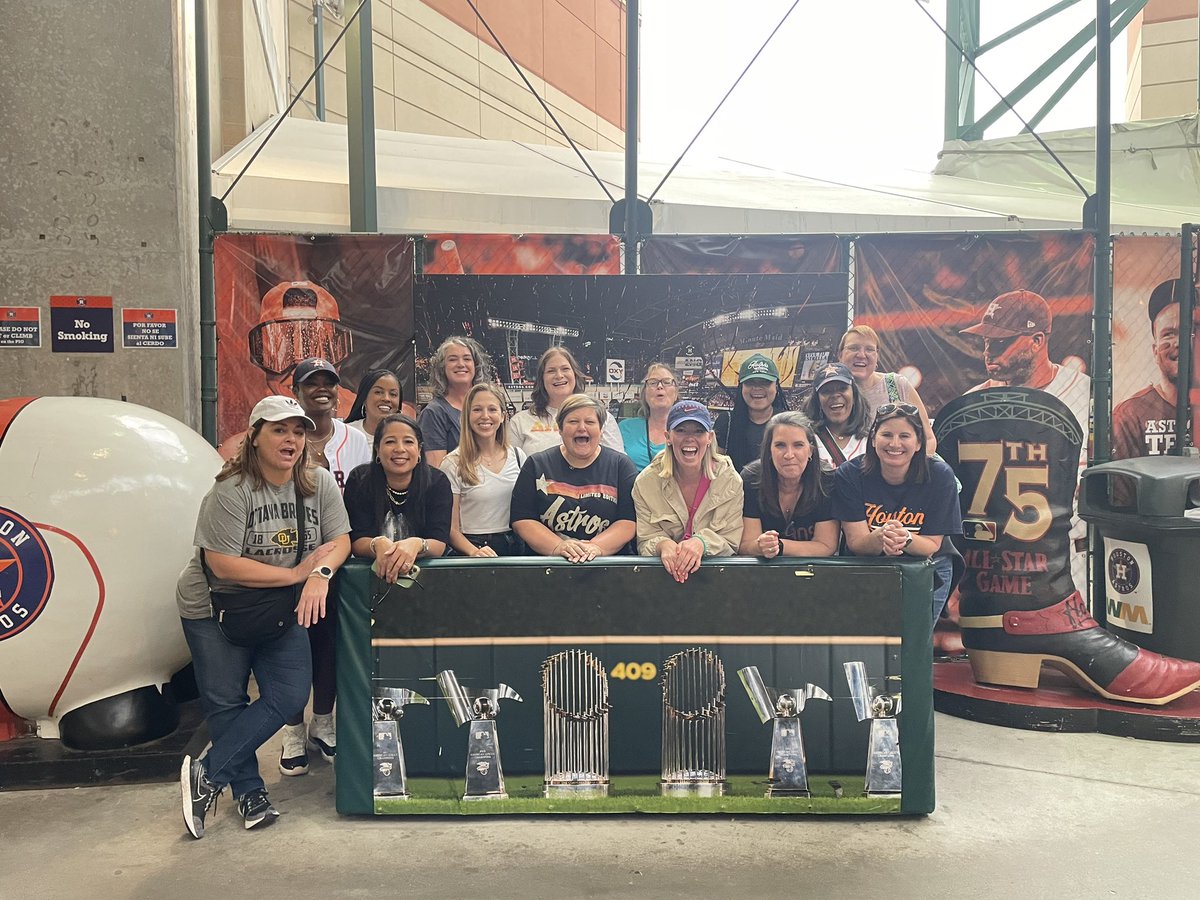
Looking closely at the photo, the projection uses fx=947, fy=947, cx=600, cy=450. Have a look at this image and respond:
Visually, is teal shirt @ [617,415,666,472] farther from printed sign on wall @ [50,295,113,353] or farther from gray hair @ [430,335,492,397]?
printed sign on wall @ [50,295,113,353]

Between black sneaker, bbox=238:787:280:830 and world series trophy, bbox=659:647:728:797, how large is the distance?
72.1 inches

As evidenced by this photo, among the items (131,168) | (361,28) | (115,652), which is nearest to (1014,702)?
(115,652)

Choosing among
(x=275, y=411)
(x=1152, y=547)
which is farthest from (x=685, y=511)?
(x=1152, y=547)

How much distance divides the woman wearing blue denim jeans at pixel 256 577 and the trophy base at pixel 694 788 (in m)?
1.78

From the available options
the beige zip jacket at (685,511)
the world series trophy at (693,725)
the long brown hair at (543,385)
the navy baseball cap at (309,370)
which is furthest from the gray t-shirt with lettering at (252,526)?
the long brown hair at (543,385)

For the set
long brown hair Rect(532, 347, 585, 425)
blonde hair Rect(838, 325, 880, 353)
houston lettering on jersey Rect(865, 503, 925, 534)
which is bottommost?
houston lettering on jersey Rect(865, 503, 925, 534)

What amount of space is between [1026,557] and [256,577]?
4.73 metres

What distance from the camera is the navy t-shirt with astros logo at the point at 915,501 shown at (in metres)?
4.92

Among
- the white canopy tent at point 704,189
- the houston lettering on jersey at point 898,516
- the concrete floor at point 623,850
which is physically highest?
the white canopy tent at point 704,189

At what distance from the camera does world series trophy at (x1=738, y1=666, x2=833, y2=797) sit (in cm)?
440

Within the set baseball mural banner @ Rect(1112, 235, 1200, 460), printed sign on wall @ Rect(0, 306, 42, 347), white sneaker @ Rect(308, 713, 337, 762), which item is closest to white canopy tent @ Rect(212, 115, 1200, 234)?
baseball mural banner @ Rect(1112, 235, 1200, 460)

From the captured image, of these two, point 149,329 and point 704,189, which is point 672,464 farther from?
point 704,189

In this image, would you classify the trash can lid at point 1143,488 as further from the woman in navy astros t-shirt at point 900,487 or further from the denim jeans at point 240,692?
the denim jeans at point 240,692

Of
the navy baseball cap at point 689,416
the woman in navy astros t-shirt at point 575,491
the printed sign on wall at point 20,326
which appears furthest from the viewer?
the printed sign on wall at point 20,326
